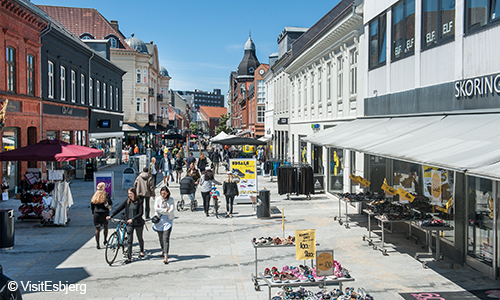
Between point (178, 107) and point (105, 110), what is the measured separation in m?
103

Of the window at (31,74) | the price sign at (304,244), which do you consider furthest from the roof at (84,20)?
the price sign at (304,244)

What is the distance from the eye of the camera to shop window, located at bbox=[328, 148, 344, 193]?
18109 mm

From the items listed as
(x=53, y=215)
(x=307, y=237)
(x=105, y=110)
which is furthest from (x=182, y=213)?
(x=105, y=110)

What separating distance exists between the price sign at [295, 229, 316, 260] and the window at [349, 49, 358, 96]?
10.4 metres

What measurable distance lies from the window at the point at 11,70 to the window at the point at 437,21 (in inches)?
634

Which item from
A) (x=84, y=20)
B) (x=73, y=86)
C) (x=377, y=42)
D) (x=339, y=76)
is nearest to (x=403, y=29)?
(x=377, y=42)

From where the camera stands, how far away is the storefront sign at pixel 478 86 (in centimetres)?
783

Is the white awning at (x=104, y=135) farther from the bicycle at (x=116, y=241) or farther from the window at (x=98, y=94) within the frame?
the bicycle at (x=116, y=241)

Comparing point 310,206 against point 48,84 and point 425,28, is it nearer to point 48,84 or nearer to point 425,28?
point 425,28

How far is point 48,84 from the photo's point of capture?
75.2 ft

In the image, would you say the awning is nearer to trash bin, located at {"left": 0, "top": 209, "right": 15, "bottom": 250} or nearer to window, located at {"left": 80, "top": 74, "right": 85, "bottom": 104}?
trash bin, located at {"left": 0, "top": 209, "right": 15, "bottom": 250}

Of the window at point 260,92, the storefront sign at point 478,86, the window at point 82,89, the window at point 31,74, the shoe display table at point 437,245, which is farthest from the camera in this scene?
the window at point 260,92

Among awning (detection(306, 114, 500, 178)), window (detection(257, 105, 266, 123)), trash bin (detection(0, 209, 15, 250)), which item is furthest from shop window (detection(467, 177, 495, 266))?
window (detection(257, 105, 266, 123))

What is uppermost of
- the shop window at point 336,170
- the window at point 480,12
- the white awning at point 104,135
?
the window at point 480,12
